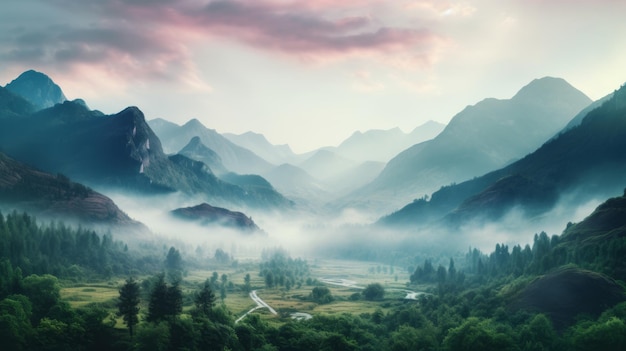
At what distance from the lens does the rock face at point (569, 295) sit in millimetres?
169500

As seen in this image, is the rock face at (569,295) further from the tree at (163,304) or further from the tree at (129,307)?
the tree at (129,307)

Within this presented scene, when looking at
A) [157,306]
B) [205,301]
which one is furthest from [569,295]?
[157,306]

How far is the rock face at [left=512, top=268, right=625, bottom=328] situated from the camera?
6673 inches

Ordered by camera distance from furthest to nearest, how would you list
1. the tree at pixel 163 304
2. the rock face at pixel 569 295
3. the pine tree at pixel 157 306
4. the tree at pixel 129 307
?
the rock face at pixel 569 295, the tree at pixel 129 307, the tree at pixel 163 304, the pine tree at pixel 157 306

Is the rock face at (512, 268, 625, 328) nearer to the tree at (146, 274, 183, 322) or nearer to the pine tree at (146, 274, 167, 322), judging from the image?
the tree at (146, 274, 183, 322)

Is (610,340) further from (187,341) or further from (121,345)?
(121,345)

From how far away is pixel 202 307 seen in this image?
176 metres

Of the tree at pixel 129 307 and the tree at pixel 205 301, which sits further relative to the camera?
the tree at pixel 205 301

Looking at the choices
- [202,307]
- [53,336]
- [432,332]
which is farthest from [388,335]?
[53,336]

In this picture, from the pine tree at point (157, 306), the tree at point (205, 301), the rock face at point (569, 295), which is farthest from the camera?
the tree at point (205, 301)

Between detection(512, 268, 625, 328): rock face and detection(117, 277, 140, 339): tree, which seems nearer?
detection(117, 277, 140, 339): tree

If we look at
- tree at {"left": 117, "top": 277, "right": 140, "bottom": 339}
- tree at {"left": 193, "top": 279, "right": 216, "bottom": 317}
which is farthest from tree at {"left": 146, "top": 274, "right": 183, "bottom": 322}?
tree at {"left": 193, "top": 279, "right": 216, "bottom": 317}

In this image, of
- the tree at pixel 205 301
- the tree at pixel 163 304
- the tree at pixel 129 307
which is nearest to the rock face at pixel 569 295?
the tree at pixel 205 301

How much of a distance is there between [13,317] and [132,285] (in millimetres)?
34159
